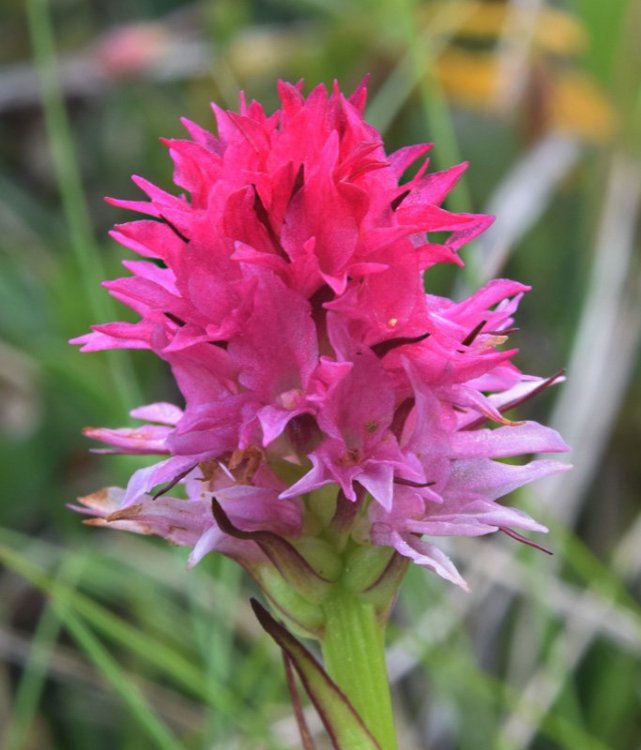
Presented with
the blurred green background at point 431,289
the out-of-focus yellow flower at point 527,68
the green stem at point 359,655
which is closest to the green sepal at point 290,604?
the green stem at point 359,655

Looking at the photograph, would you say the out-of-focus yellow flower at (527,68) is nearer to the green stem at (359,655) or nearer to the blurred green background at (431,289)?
the blurred green background at (431,289)

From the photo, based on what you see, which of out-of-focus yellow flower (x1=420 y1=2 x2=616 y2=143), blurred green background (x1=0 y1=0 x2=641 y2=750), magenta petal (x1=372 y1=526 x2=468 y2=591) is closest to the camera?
magenta petal (x1=372 y1=526 x2=468 y2=591)

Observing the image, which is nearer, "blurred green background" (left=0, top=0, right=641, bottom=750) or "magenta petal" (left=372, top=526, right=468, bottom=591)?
"magenta petal" (left=372, top=526, right=468, bottom=591)

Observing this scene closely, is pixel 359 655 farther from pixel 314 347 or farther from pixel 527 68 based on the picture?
pixel 527 68

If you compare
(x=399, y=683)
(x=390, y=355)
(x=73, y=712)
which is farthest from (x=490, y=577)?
(x=390, y=355)

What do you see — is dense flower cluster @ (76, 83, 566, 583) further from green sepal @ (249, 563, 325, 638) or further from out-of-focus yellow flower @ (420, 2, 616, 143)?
out-of-focus yellow flower @ (420, 2, 616, 143)

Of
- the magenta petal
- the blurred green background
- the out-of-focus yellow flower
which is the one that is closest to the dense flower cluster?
the magenta petal

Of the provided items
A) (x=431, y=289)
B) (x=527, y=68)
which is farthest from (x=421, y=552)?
(x=527, y=68)
